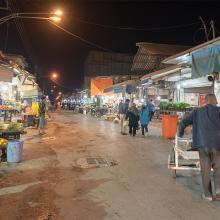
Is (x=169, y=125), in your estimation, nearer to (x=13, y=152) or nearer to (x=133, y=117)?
(x=133, y=117)

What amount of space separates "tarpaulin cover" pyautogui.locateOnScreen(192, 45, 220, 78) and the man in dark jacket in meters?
2.61

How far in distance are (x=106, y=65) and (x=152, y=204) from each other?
6216 centimetres

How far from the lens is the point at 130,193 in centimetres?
678

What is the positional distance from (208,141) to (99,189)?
2521 millimetres

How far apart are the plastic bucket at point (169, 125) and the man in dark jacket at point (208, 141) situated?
9.32m

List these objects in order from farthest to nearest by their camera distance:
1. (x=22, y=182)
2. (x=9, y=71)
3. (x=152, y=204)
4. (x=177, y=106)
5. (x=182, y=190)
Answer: (x=9, y=71) → (x=177, y=106) → (x=22, y=182) → (x=182, y=190) → (x=152, y=204)

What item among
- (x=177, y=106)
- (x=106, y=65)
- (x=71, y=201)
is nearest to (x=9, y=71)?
(x=177, y=106)

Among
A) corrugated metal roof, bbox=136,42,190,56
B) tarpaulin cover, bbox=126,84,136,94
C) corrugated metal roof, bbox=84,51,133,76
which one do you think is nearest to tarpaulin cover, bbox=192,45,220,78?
tarpaulin cover, bbox=126,84,136,94

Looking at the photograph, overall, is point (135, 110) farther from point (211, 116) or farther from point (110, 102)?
point (110, 102)

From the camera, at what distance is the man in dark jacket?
636 centimetres

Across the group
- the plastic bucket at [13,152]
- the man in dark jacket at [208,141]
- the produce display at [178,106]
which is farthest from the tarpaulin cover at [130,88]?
the man in dark jacket at [208,141]

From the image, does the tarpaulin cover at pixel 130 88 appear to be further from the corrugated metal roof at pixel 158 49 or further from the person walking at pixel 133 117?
the corrugated metal roof at pixel 158 49

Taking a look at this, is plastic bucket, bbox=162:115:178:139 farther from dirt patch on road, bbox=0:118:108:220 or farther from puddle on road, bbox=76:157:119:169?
dirt patch on road, bbox=0:118:108:220

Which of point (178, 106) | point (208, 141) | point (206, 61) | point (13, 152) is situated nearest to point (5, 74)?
point (13, 152)
